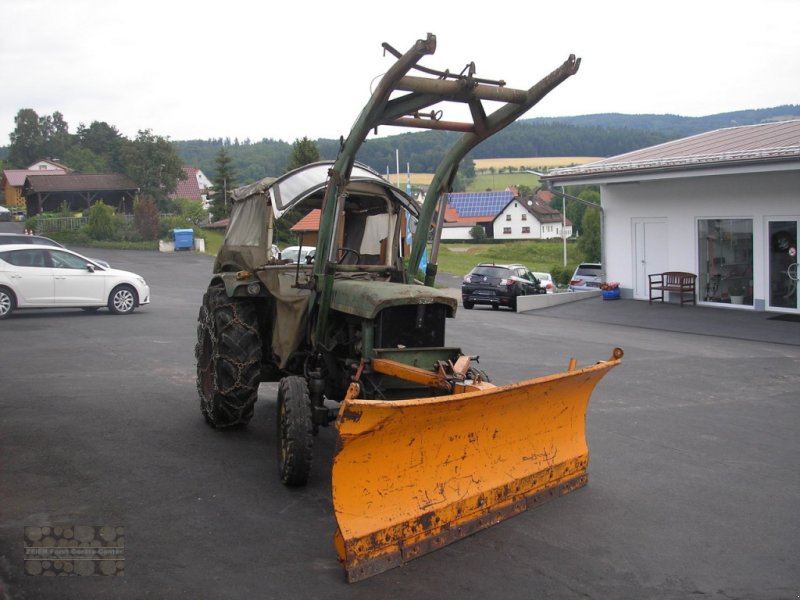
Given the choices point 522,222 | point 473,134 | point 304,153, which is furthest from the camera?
point 522,222

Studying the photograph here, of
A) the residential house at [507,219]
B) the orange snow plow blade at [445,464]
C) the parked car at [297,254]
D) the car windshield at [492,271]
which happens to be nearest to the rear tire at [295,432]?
the orange snow plow blade at [445,464]

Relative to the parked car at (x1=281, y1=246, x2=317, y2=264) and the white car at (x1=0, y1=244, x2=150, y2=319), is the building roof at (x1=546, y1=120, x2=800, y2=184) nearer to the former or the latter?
the white car at (x1=0, y1=244, x2=150, y2=319)

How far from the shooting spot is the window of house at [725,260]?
21.2 metres

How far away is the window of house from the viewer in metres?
21.2

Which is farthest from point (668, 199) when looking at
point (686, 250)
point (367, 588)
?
point (367, 588)

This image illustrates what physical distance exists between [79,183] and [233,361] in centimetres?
6475

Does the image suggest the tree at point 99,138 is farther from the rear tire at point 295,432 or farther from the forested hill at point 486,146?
the rear tire at point 295,432

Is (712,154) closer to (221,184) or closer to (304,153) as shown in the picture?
(304,153)

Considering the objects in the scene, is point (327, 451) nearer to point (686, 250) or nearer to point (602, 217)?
point (686, 250)

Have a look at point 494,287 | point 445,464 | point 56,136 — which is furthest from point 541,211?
Answer: point 445,464

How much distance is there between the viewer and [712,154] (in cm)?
2086

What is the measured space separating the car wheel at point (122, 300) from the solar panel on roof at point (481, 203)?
3087 inches

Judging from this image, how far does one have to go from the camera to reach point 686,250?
74.5ft

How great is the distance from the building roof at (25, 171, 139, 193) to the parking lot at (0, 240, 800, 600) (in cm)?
5602
